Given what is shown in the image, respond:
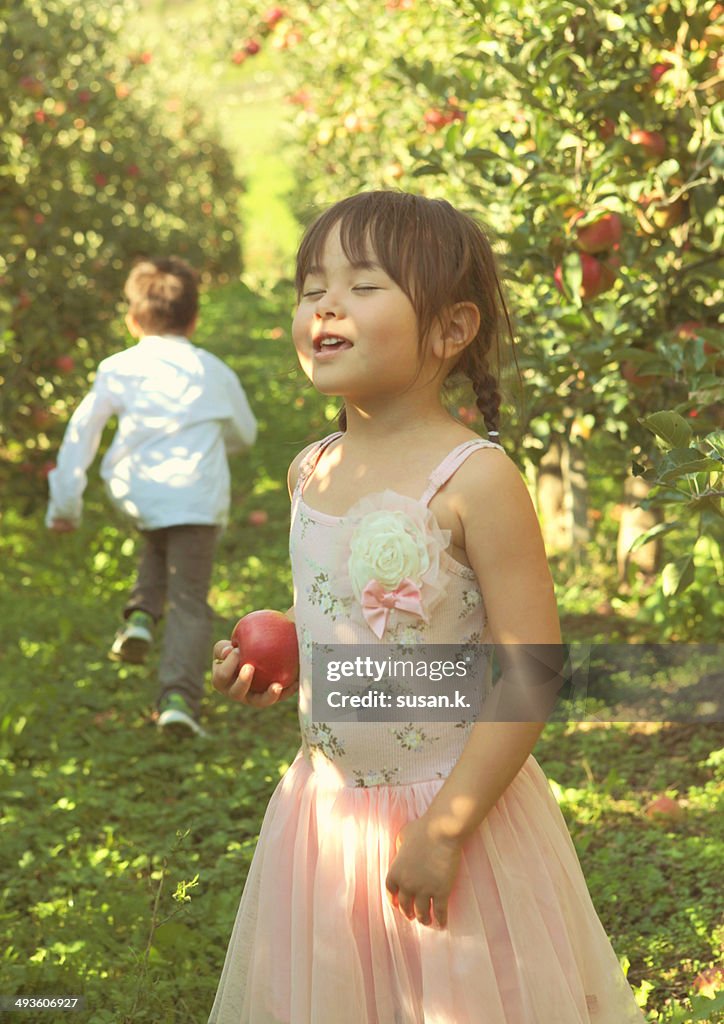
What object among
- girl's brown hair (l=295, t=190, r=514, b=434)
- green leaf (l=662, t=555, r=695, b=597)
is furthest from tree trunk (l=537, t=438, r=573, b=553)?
girl's brown hair (l=295, t=190, r=514, b=434)

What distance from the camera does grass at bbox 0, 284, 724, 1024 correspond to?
2500 millimetres

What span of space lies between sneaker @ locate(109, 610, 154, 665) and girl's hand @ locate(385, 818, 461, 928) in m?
2.92

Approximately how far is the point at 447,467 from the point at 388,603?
0.19 metres

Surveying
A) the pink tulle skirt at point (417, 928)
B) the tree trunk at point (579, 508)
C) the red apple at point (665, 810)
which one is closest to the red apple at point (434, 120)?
the tree trunk at point (579, 508)

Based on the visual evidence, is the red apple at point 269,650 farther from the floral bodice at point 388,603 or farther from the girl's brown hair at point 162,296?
the girl's brown hair at point 162,296

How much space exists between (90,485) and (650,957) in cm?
524

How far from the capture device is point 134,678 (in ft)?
15.4

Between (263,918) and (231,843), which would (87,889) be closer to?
(231,843)

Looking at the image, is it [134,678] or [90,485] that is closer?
[134,678]

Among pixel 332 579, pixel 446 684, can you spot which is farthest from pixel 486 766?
pixel 332 579

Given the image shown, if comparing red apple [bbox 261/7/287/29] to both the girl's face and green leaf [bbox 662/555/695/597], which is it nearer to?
green leaf [bbox 662/555/695/597]

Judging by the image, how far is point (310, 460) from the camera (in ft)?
6.21

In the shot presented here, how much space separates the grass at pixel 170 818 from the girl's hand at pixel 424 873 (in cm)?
51

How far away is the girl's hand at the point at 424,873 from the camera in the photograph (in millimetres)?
1540
